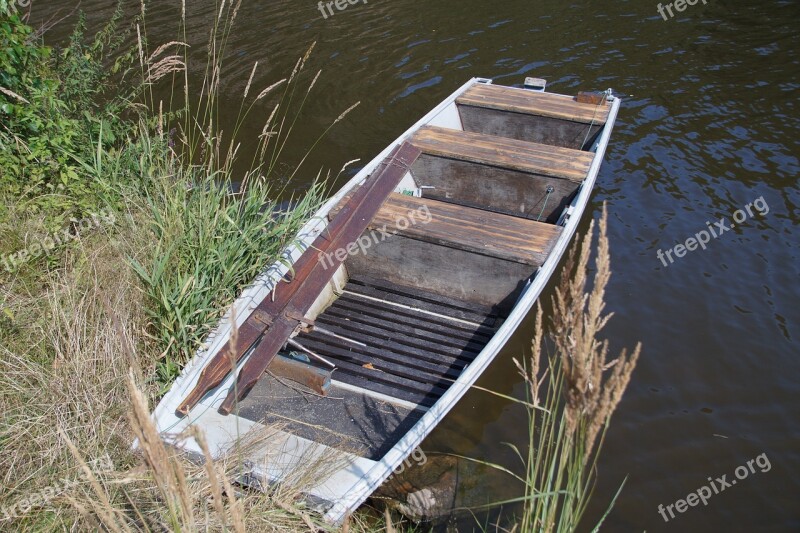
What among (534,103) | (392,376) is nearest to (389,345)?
(392,376)

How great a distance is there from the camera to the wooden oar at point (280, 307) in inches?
139

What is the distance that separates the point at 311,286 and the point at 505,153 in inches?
93.9

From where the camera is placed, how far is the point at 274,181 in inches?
283

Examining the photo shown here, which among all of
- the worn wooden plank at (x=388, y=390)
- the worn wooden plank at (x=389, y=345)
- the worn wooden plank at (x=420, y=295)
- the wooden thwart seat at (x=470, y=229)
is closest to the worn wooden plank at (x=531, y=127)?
the wooden thwart seat at (x=470, y=229)

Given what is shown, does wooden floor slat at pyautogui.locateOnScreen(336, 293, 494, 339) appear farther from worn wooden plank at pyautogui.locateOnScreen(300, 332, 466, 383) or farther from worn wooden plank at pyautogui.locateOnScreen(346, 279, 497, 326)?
worn wooden plank at pyautogui.locateOnScreen(300, 332, 466, 383)

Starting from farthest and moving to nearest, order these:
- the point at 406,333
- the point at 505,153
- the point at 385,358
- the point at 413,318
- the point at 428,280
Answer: the point at 505,153, the point at 428,280, the point at 413,318, the point at 406,333, the point at 385,358

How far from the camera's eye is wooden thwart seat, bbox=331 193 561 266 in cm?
454

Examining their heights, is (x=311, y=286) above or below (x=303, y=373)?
above

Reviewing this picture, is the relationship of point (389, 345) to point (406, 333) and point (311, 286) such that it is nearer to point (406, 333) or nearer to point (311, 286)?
point (406, 333)

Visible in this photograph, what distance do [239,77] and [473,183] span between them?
15.2ft

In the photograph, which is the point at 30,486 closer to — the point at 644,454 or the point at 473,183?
the point at 644,454

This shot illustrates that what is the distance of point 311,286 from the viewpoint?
4.10 m

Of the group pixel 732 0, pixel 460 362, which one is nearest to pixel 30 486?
pixel 460 362

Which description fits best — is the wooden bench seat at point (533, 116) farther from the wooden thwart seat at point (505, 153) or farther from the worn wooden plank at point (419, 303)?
the worn wooden plank at point (419, 303)
